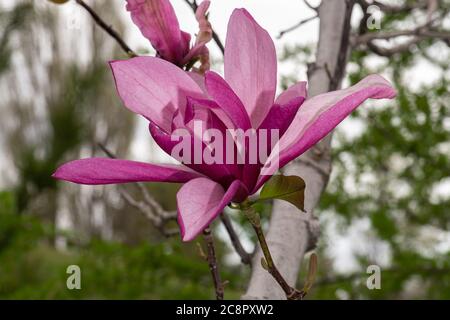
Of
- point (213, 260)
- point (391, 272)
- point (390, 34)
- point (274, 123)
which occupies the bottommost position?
point (391, 272)

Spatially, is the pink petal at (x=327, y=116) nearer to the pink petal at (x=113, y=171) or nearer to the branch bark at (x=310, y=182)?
the pink petal at (x=113, y=171)

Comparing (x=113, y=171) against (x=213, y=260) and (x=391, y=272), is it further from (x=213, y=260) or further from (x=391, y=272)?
(x=391, y=272)

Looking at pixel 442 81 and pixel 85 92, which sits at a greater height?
pixel 85 92

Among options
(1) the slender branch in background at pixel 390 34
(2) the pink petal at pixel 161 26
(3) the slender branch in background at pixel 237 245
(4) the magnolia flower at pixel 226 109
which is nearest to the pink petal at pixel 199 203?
(4) the magnolia flower at pixel 226 109

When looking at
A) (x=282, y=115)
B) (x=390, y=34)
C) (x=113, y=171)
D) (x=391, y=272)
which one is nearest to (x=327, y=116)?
(x=282, y=115)

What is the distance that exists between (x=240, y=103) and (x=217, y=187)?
59 millimetres

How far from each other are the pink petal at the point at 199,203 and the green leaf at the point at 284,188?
3cm

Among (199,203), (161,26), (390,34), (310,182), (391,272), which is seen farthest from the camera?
(391,272)

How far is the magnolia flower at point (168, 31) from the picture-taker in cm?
49

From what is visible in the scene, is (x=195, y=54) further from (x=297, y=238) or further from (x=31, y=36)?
(x=31, y=36)

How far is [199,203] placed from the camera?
386 mm
